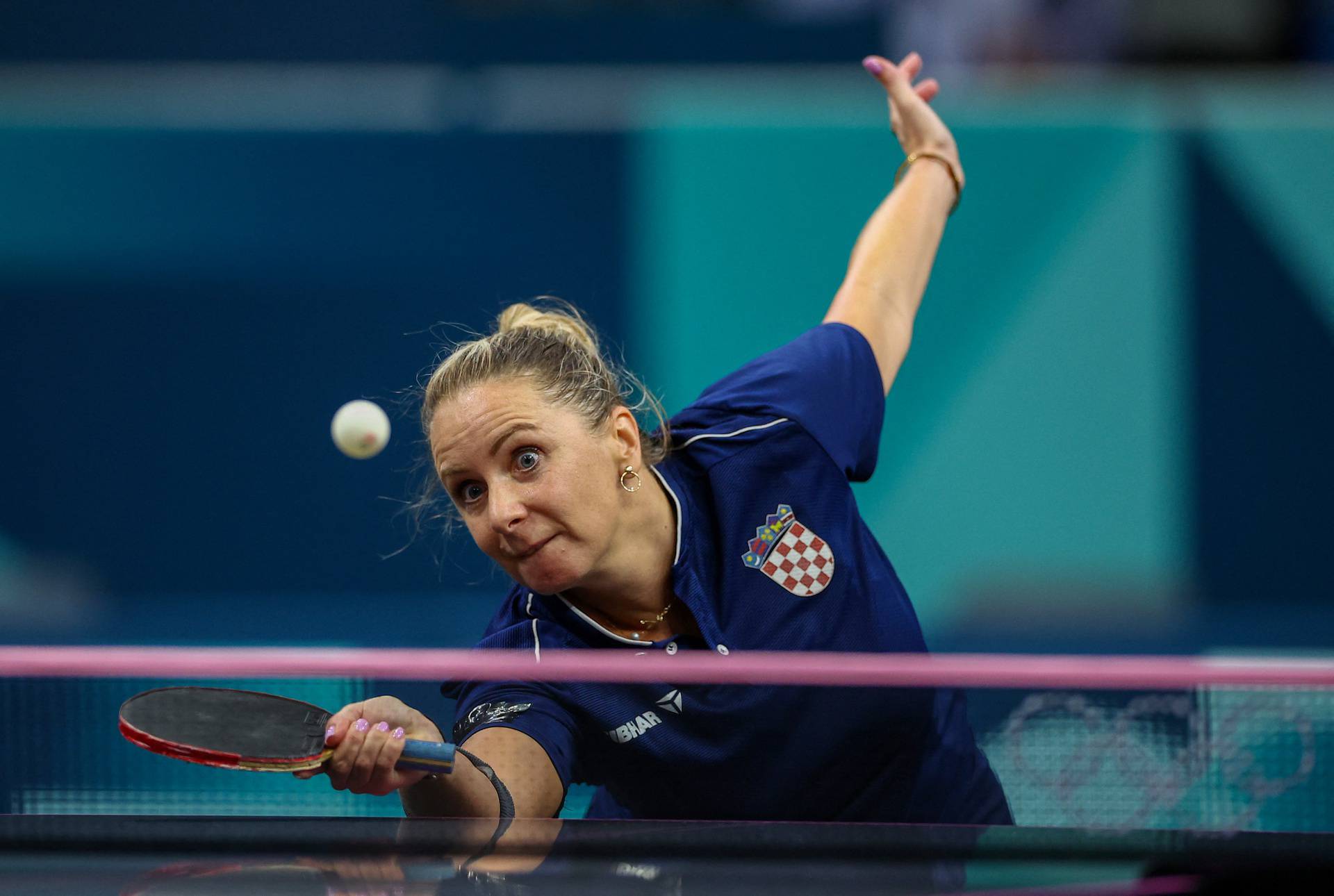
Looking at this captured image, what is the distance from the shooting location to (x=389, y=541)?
15.7ft

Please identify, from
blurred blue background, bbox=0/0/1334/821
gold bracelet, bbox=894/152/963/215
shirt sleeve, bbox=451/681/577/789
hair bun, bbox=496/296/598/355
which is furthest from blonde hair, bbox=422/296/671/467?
blurred blue background, bbox=0/0/1334/821

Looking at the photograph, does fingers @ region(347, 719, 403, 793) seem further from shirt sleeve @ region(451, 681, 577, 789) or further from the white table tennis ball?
the white table tennis ball

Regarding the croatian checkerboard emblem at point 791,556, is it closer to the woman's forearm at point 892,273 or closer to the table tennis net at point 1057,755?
the table tennis net at point 1057,755

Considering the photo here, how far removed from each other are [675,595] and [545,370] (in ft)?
1.19

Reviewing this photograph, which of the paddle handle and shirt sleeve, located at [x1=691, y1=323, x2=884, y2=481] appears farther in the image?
shirt sleeve, located at [x1=691, y1=323, x2=884, y2=481]

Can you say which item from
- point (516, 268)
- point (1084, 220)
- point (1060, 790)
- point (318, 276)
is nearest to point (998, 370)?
point (1084, 220)

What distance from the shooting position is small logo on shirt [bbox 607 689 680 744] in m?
1.73

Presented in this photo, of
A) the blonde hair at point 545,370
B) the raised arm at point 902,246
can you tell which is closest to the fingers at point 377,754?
the blonde hair at point 545,370

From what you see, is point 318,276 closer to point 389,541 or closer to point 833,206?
point 389,541

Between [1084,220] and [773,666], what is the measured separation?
364cm

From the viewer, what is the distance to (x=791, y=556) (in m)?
1.92

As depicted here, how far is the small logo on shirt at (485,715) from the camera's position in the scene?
168cm

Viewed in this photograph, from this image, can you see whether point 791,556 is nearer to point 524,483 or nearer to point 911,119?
point 524,483

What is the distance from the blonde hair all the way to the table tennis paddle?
442 mm
